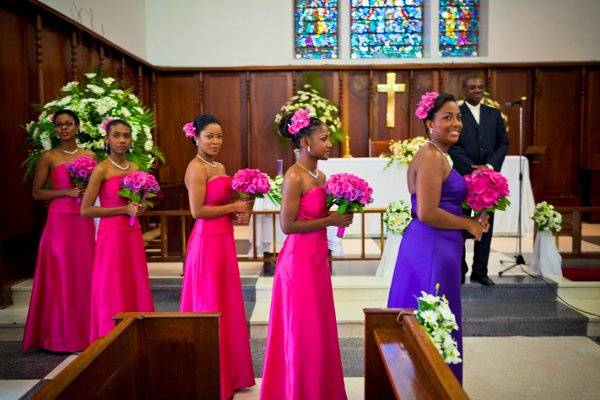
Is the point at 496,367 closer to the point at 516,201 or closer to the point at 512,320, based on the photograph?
the point at 512,320

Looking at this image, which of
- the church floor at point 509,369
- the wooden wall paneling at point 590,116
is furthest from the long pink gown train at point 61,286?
the wooden wall paneling at point 590,116

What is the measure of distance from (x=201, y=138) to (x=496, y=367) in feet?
8.57

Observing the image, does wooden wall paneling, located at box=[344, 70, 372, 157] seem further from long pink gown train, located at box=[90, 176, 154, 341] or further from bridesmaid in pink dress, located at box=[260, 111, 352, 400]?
bridesmaid in pink dress, located at box=[260, 111, 352, 400]

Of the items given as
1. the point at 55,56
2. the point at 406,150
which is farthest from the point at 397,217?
the point at 55,56

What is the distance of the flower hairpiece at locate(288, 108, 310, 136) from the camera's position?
2938 millimetres

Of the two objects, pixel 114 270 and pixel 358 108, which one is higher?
pixel 358 108

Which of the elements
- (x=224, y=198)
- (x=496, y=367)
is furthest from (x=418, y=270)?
(x=496, y=367)

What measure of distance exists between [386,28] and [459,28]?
1361mm

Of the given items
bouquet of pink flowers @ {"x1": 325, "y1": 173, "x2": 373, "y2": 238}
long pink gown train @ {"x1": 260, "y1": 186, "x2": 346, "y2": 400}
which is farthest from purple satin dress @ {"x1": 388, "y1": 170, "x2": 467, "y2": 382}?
long pink gown train @ {"x1": 260, "y1": 186, "x2": 346, "y2": 400}

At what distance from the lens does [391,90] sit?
1002 cm

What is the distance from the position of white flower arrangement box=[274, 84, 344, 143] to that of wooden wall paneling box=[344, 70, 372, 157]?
0.40 m

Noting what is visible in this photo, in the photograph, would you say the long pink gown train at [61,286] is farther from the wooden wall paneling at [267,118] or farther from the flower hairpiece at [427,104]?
the wooden wall paneling at [267,118]

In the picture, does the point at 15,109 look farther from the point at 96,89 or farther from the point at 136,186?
the point at 136,186

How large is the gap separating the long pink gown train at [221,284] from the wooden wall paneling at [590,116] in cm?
845
